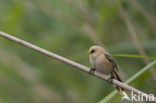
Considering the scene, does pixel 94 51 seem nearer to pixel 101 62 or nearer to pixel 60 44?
pixel 101 62

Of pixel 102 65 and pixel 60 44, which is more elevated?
pixel 60 44

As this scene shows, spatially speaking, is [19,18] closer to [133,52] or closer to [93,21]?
[93,21]

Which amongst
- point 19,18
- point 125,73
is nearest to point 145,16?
point 125,73

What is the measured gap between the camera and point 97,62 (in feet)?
13.1

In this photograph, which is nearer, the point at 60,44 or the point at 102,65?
the point at 102,65

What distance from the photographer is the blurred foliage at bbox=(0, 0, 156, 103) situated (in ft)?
16.2

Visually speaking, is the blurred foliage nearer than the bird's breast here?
No

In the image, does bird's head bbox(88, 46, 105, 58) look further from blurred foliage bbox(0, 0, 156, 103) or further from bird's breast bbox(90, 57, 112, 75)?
blurred foliage bbox(0, 0, 156, 103)

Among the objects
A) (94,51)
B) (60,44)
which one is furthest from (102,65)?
(60,44)

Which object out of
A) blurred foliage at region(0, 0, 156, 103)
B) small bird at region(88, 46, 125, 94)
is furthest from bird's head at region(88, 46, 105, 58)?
blurred foliage at region(0, 0, 156, 103)

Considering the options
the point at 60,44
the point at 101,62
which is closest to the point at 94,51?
the point at 101,62

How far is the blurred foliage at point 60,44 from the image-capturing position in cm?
494

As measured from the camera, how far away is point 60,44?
547cm

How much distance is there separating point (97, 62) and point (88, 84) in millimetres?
1277
